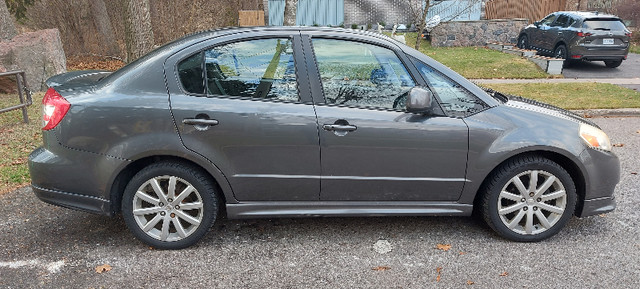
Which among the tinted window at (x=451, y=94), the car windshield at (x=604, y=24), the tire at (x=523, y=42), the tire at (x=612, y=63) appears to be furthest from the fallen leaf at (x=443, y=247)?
the tire at (x=523, y=42)

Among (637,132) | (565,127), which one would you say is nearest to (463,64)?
(637,132)

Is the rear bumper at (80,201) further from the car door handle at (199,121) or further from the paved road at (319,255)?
the car door handle at (199,121)

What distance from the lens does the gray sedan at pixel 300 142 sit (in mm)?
3371

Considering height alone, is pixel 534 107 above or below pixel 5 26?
below

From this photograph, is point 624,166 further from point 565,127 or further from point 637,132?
point 565,127

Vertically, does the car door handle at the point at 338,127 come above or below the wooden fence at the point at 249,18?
below

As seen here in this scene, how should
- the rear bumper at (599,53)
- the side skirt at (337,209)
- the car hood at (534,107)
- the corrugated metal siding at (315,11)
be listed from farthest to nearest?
the corrugated metal siding at (315,11)
the rear bumper at (599,53)
the car hood at (534,107)
the side skirt at (337,209)

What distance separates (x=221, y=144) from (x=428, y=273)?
169 cm

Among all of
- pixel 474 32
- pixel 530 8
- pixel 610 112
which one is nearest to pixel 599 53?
pixel 474 32

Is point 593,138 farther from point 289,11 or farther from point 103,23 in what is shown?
point 103,23

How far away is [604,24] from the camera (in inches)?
538

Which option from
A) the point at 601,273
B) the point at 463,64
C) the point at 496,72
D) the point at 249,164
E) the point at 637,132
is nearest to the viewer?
the point at 601,273

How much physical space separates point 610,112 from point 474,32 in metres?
10.7

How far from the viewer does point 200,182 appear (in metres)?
3.46
